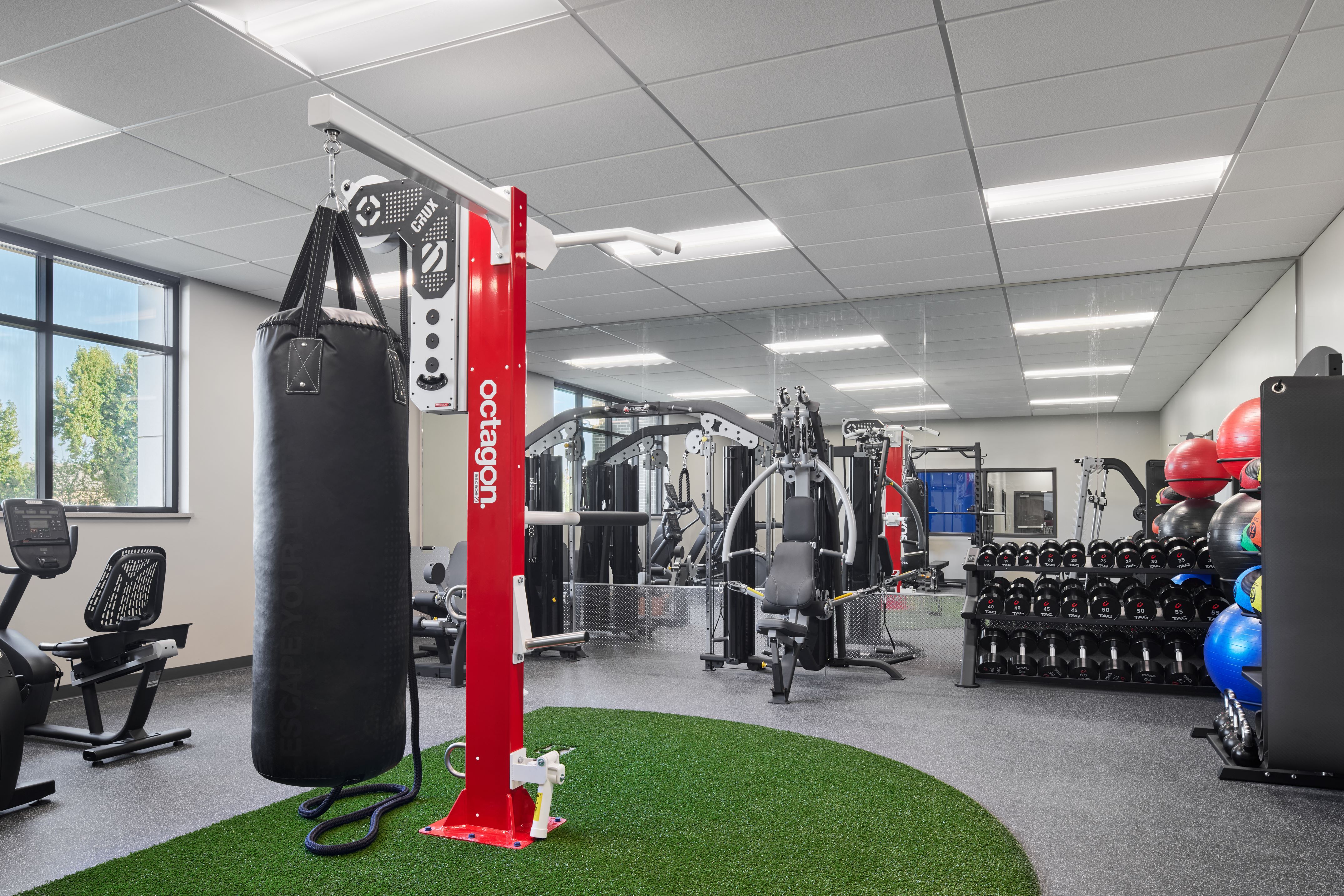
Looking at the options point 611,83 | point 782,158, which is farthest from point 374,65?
point 782,158

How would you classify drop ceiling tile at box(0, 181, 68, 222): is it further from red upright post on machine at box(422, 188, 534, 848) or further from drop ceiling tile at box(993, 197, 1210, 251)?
drop ceiling tile at box(993, 197, 1210, 251)

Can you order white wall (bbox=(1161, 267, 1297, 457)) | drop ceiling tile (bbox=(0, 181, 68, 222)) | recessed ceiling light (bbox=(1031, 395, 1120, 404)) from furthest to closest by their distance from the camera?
recessed ceiling light (bbox=(1031, 395, 1120, 404)) < white wall (bbox=(1161, 267, 1297, 457)) < drop ceiling tile (bbox=(0, 181, 68, 222))

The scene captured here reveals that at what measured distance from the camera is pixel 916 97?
3607 mm

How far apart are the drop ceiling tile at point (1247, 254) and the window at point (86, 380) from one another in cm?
716

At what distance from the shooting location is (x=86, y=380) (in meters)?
5.59

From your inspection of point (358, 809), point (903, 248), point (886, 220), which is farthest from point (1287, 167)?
point (358, 809)

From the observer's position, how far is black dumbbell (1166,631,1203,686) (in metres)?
5.19

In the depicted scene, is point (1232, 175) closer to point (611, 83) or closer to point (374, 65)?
point (611, 83)

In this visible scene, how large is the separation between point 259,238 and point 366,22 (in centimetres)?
267

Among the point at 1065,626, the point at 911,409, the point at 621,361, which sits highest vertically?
the point at 621,361

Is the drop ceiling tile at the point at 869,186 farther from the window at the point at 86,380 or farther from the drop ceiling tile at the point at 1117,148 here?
the window at the point at 86,380

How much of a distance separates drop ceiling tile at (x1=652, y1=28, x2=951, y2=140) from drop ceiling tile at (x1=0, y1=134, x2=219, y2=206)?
2469 millimetres

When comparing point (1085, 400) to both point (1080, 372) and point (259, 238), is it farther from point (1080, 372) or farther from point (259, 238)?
point (259, 238)

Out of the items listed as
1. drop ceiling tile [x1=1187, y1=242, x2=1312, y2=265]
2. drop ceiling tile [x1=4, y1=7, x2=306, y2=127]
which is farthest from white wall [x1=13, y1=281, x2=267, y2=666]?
drop ceiling tile [x1=1187, y1=242, x2=1312, y2=265]
